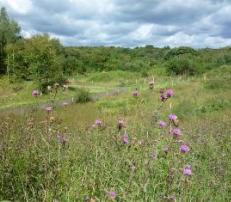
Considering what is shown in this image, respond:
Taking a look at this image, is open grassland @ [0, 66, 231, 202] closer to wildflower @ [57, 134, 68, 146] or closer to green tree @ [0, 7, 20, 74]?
wildflower @ [57, 134, 68, 146]

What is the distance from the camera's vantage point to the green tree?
4569 centimetres

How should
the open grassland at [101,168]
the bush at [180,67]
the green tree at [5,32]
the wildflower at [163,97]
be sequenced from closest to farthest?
the open grassland at [101,168] → the wildflower at [163,97] → the green tree at [5,32] → the bush at [180,67]

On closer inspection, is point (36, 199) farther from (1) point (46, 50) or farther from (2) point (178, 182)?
(1) point (46, 50)

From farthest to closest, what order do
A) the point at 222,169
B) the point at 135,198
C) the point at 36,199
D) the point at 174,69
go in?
the point at 174,69, the point at 222,169, the point at 36,199, the point at 135,198

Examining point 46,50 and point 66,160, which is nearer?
point 66,160

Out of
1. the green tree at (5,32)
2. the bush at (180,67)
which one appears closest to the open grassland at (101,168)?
the green tree at (5,32)

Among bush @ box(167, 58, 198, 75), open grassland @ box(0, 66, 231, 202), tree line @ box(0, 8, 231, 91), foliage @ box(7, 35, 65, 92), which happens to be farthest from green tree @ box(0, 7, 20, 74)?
open grassland @ box(0, 66, 231, 202)

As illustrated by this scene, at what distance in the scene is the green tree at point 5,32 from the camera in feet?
150

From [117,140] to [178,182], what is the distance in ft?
2.66

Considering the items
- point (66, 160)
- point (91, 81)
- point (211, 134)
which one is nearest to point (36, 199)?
point (66, 160)

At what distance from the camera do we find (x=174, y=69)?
5241 centimetres

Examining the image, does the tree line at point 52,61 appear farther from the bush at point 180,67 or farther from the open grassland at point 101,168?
the open grassland at point 101,168

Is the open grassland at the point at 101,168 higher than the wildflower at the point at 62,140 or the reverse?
the reverse

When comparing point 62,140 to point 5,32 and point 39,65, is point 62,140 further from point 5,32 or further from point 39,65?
point 5,32
